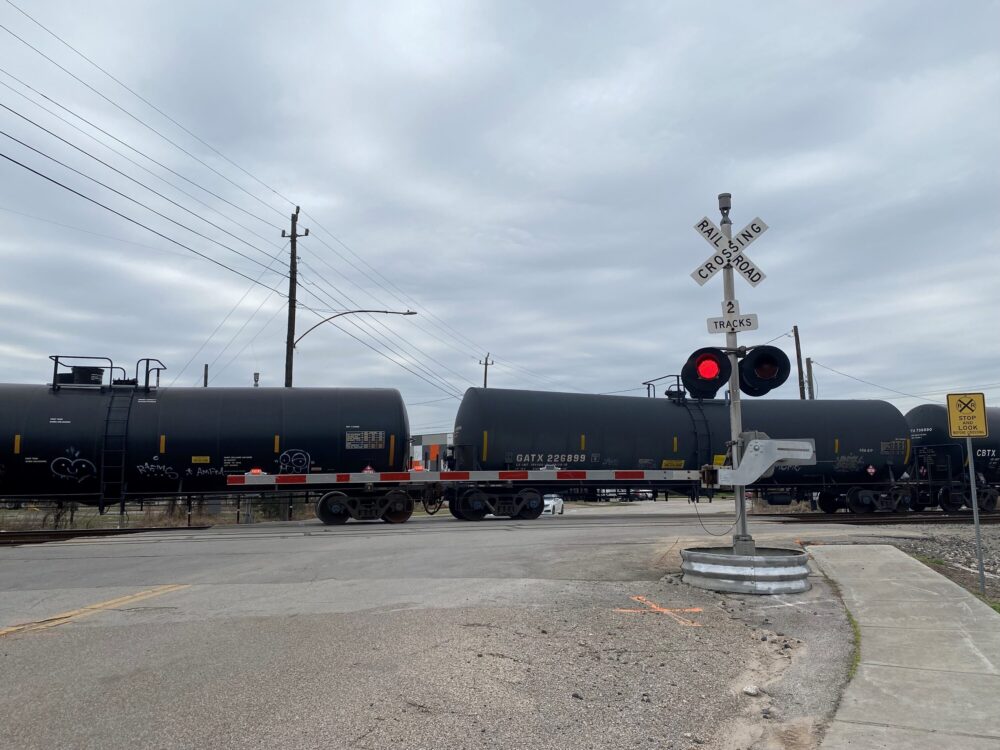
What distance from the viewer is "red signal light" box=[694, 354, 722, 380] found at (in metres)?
8.26

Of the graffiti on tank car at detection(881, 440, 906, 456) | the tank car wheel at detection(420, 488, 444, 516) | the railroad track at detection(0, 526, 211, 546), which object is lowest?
the railroad track at detection(0, 526, 211, 546)

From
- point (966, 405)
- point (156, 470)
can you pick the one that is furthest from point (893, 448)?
point (156, 470)

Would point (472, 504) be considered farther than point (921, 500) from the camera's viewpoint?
No

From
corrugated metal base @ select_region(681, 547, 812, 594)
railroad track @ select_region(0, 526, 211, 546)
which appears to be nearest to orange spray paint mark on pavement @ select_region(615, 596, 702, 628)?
corrugated metal base @ select_region(681, 547, 812, 594)

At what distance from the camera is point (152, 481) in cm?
1798

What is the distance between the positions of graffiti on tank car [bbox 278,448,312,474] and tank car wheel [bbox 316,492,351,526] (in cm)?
88

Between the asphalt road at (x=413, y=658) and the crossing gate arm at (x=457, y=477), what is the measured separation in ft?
27.5

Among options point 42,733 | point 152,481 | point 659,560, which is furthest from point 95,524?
point 42,733

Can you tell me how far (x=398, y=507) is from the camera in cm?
1933

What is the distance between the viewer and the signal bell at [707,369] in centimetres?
824

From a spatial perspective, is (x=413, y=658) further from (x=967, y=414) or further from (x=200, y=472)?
(x=200, y=472)

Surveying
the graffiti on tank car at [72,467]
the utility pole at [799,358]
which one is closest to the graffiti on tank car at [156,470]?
the graffiti on tank car at [72,467]

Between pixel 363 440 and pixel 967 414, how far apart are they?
44.4ft

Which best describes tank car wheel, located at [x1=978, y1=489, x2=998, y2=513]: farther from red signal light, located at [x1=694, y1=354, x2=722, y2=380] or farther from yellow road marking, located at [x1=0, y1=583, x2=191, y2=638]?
yellow road marking, located at [x1=0, y1=583, x2=191, y2=638]
